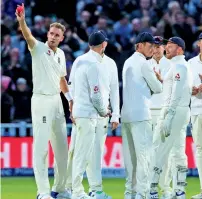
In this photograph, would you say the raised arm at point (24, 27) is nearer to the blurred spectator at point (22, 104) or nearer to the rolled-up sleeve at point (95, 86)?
the rolled-up sleeve at point (95, 86)

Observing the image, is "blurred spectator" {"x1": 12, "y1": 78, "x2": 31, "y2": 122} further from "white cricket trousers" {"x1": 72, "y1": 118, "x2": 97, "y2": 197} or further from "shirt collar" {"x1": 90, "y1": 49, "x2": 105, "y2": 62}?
"white cricket trousers" {"x1": 72, "y1": 118, "x2": 97, "y2": 197}

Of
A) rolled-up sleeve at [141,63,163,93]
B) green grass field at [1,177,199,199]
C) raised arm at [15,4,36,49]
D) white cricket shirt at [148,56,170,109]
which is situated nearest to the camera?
raised arm at [15,4,36,49]

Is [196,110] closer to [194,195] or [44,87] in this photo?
[194,195]

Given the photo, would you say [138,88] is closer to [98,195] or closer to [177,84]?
[177,84]

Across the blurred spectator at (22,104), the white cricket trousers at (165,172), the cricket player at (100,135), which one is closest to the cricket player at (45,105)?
the cricket player at (100,135)

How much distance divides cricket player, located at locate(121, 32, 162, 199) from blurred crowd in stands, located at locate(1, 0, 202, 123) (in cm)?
631

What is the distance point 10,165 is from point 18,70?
8.52ft

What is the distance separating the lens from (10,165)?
59.1ft

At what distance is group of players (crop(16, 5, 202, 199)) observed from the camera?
41.3 ft

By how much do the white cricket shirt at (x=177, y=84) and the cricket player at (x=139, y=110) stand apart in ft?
0.86

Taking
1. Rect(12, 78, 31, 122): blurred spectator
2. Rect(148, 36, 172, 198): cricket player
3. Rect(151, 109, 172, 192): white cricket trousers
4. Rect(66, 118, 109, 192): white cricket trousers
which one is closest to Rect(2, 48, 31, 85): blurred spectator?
Rect(12, 78, 31, 122): blurred spectator

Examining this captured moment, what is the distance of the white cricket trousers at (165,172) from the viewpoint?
13.8 metres

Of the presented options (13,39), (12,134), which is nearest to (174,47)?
(12,134)

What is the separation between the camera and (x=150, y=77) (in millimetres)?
12633
